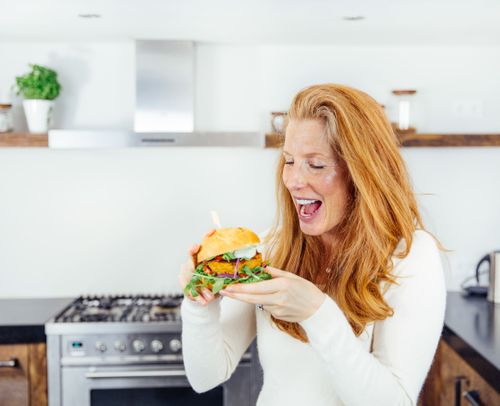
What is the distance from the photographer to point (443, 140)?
290 cm

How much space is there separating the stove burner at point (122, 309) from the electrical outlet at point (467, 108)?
164cm

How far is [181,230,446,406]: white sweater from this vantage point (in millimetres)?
1270

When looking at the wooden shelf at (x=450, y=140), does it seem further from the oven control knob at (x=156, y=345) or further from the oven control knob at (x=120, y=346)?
the oven control knob at (x=120, y=346)

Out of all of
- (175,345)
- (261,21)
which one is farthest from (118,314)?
(261,21)

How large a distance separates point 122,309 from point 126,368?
1.04ft

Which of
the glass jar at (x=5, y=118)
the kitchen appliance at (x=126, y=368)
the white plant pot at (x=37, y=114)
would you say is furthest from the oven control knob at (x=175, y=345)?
the glass jar at (x=5, y=118)

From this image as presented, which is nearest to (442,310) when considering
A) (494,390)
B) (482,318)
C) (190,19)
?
(494,390)

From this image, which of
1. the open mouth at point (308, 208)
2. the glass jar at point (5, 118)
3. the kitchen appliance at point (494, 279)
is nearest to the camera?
the open mouth at point (308, 208)

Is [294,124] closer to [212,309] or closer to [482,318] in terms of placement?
[212,309]

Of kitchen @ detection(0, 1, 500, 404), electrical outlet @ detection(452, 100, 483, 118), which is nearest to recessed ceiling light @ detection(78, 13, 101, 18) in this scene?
kitchen @ detection(0, 1, 500, 404)

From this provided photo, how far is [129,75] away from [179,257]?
0.93m

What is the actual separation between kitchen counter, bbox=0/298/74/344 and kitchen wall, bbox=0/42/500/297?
0.42ft

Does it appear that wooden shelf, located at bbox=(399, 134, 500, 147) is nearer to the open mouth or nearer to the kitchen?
the kitchen

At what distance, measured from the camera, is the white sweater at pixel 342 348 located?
1.27 meters
